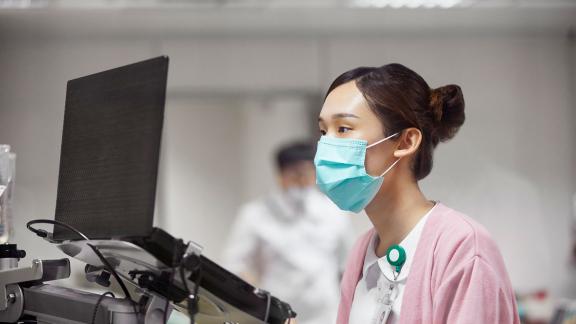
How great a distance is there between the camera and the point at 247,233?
347cm

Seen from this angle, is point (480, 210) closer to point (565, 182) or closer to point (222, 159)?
point (565, 182)

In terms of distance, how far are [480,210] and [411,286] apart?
285 centimetres

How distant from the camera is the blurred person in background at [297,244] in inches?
131

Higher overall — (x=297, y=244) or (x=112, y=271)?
(x=112, y=271)

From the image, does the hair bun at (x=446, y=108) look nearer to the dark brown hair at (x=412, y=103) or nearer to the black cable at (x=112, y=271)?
the dark brown hair at (x=412, y=103)

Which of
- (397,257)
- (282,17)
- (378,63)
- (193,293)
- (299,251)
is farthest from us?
(378,63)

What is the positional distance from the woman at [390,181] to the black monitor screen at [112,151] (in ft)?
1.31

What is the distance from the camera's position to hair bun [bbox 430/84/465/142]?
1.32 metres

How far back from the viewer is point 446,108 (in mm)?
1337

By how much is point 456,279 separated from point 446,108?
1.17 feet

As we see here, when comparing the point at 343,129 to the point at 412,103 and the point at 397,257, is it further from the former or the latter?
the point at 397,257

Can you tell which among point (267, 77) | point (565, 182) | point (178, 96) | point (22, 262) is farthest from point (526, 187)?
point (22, 262)

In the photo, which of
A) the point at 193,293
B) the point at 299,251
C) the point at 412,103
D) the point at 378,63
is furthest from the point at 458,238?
the point at 378,63

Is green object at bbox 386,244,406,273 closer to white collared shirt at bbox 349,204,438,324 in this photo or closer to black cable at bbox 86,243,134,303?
white collared shirt at bbox 349,204,438,324
